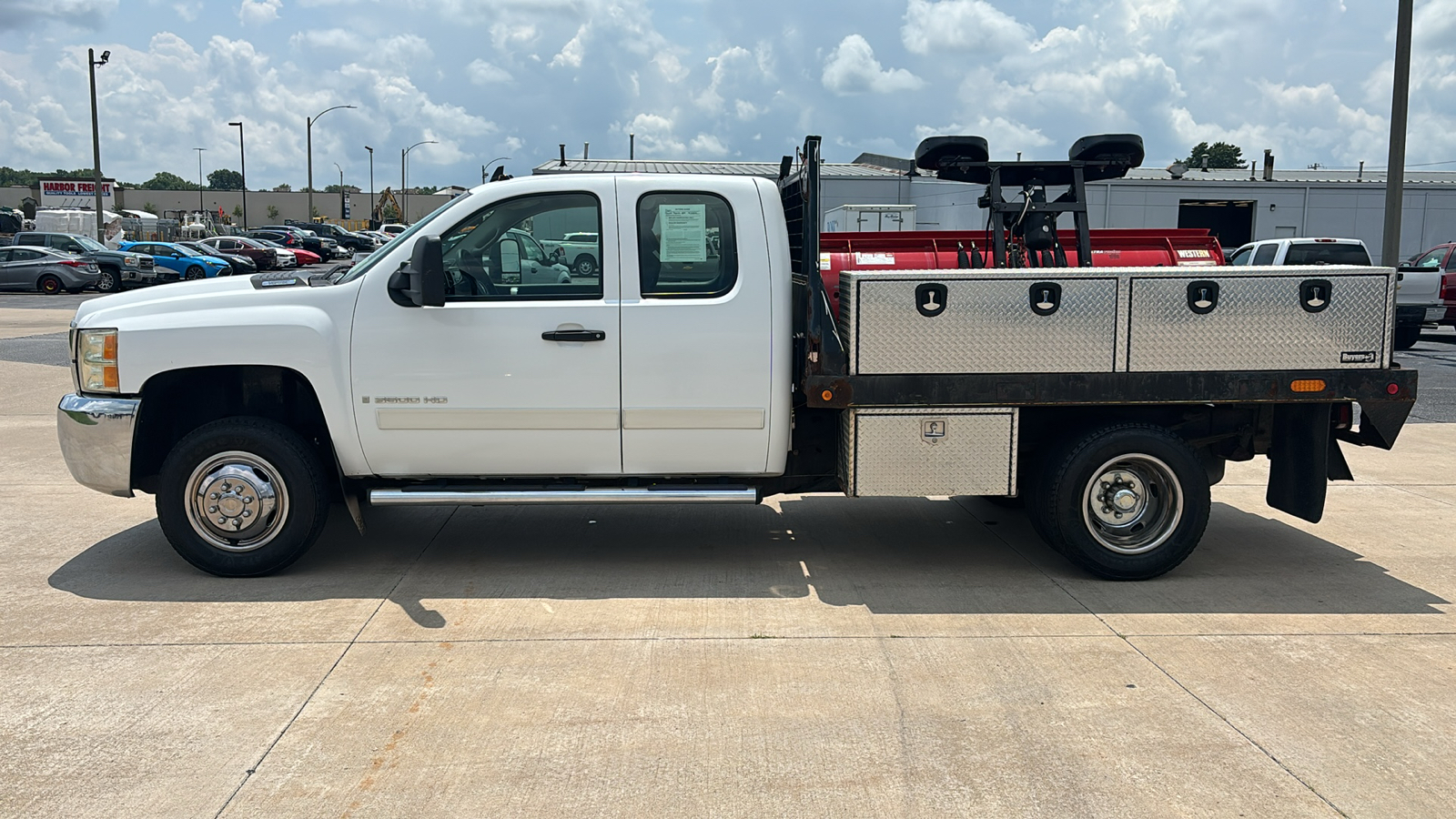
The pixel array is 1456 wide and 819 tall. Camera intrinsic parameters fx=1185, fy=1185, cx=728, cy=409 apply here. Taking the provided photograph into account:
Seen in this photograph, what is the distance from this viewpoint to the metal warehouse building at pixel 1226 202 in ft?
122

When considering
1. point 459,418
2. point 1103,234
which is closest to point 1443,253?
point 1103,234

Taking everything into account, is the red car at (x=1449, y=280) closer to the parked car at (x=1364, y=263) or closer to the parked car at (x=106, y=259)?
the parked car at (x=1364, y=263)

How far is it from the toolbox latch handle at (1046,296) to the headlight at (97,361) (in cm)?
444

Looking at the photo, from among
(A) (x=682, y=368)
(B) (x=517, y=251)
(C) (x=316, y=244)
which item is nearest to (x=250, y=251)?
(C) (x=316, y=244)

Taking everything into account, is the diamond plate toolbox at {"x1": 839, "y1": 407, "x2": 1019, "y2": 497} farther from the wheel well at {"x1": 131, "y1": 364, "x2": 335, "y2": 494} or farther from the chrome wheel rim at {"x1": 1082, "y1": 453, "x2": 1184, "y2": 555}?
the wheel well at {"x1": 131, "y1": 364, "x2": 335, "y2": 494}

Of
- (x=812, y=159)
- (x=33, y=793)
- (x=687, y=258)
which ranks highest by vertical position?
(x=812, y=159)

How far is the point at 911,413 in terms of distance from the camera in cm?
581

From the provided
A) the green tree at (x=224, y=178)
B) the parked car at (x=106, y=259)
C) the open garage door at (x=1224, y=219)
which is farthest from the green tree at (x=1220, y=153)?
the green tree at (x=224, y=178)

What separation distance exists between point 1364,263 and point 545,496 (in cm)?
1653

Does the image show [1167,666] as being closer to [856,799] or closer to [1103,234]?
[856,799]

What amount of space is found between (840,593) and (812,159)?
2.12 meters

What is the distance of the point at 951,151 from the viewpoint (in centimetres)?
682

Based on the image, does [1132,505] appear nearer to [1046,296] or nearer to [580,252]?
[1046,296]

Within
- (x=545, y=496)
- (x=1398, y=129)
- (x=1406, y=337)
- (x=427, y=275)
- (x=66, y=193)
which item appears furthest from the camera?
(x=66, y=193)
